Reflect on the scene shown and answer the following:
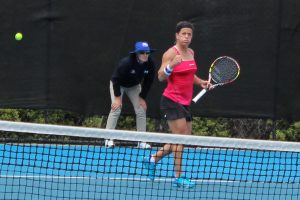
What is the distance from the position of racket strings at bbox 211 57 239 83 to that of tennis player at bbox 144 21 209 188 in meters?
0.70

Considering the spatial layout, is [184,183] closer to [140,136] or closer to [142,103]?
[140,136]

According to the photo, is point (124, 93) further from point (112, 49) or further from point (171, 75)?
point (171, 75)

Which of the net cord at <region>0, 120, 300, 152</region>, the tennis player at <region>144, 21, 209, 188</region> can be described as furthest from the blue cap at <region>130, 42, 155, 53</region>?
the net cord at <region>0, 120, 300, 152</region>

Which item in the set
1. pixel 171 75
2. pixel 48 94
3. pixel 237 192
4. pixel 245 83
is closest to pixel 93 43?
pixel 48 94

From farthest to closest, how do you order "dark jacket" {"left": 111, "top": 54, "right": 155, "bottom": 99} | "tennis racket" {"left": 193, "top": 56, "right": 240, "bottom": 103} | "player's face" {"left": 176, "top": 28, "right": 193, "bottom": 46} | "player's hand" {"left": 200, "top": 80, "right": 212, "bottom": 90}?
"dark jacket" {"left": 111, "top": 54, "right": 155, "bottom": 99} < "tennis racket" {"left": 193, "top": 56, "right": 240, "bottom": 103} < "player's hand" {"left": 200, "top": 80, "right": 212, "bottom": 90} < "player's face" {"left": 176, "top": 28, "right": 193, "bottom": 46}

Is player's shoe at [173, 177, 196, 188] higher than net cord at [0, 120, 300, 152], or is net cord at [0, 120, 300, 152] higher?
net cord at [0, 120, 300, 152]

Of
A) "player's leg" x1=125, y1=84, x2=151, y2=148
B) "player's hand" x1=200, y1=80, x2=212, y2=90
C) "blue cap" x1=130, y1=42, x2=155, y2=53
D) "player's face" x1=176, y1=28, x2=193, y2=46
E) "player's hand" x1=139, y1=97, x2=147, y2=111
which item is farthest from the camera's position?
"player's leg" x1=125, y1=84, x2=151, y2=148

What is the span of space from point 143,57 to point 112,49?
1.91 ft

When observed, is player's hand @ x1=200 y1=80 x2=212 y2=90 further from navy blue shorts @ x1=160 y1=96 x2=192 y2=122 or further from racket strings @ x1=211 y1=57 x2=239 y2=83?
racket strings @ x1=211 y1=57 x2=239 y2=83

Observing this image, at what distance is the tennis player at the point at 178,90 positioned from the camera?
5057 millimetres

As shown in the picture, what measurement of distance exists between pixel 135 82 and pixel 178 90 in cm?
164

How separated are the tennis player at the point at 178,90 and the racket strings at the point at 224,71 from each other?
27.5 inches

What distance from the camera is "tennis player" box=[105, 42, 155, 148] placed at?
6.63 meters

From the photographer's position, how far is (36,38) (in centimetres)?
700
